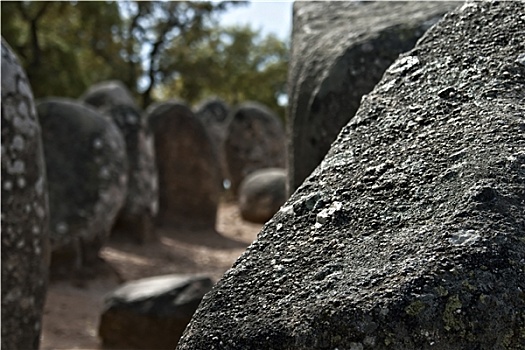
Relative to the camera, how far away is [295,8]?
3963 mm

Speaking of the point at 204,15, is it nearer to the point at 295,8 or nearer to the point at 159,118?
the point at 159,118

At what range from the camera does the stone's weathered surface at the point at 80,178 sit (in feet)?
25.8

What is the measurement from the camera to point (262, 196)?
13188 mm

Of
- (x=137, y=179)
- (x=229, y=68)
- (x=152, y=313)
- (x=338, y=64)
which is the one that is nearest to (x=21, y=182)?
(x=338, y=64)

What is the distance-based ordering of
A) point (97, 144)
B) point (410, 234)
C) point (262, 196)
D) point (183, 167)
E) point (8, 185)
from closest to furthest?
point (410, 234) → point (8, 185) → point (97, 144) → point (183, 167) → point (262, 196)

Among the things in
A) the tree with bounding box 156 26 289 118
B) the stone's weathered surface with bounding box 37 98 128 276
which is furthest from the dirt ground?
the tree with bounding box 156 26 289 118

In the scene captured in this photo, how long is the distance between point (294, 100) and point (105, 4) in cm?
1783

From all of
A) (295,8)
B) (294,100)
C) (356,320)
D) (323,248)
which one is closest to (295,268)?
(323,248)

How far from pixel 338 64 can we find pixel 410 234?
1944mm

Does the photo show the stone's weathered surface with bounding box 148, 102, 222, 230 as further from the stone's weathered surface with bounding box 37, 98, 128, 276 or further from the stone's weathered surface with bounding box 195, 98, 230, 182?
the stone's weathered surface with bounding box 195, 98, 230, 182

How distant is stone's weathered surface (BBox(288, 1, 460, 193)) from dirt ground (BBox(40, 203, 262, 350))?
9.24 ft

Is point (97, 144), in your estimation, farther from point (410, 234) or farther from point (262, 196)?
point (410, 234)

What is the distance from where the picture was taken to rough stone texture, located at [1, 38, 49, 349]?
3.46 meters

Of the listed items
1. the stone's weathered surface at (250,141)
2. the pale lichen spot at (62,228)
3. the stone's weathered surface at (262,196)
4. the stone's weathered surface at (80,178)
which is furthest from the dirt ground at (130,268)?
the stone's weathered surface at (250,141)
